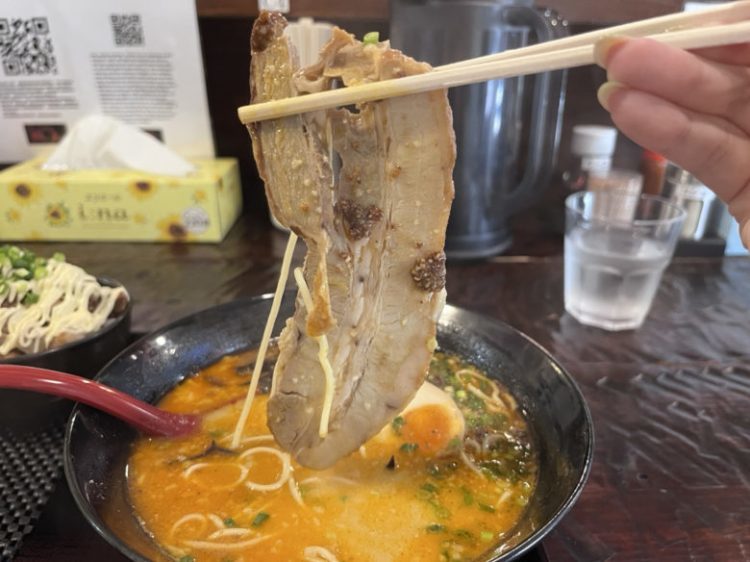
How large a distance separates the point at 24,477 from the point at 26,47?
6.54 feet

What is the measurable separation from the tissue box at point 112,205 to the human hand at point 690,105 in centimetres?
175

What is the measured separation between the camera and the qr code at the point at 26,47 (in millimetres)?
2330

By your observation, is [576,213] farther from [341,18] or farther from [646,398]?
[341,18]

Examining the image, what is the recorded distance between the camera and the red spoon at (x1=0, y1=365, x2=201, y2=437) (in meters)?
1.08

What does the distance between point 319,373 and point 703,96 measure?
88 cm

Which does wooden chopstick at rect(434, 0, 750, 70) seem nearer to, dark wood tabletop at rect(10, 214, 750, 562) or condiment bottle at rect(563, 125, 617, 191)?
dark wood tabletop at rect(10, 214, 750, 562)

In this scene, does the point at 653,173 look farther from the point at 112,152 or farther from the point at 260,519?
the point at 112,152

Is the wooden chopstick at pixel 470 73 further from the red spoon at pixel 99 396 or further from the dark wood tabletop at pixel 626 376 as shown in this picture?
the dark wood tabletop at pixel 626 376

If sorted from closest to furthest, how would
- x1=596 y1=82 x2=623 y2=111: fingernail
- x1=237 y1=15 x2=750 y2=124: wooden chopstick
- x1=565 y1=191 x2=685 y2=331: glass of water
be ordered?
x1=237 y1=15 x2=750 y2=124: wooden chopstick < x1=596 y1=82 x2=623 y2=111: fingernail < x1=565 y1=191 x2=685 y2=331: glass of water

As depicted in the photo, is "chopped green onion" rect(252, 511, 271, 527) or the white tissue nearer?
"chopped green onion" rect(252, 511, 271, 527)

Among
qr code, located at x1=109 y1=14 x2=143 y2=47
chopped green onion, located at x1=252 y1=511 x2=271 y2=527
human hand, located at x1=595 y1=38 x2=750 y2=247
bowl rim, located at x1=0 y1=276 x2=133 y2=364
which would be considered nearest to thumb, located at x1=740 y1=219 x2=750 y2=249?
human hand, located at x1=595 y1=38 x2=750 y2=247

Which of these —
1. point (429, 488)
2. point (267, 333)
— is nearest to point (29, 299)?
point (267, 333)

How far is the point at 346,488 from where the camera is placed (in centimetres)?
117

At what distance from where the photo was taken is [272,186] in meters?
0.93
